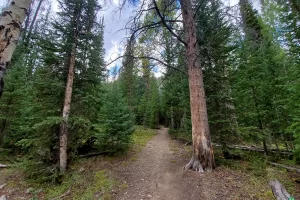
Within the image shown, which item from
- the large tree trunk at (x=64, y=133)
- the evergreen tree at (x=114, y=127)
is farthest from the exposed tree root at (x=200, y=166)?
the large tree trunk at (x=64, y=133)

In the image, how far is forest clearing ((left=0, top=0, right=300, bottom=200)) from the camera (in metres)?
4.93

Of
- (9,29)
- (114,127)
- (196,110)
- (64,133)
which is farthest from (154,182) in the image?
(9,29)

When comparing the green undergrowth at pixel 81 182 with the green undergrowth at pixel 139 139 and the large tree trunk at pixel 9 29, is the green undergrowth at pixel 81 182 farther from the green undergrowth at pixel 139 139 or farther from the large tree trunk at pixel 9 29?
the large tree trunk at pixel 9 29

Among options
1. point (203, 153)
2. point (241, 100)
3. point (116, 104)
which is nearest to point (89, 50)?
point (116, 104)

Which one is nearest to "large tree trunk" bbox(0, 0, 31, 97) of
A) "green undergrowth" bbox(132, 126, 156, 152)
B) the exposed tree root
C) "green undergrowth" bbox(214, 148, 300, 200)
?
the exposed tree root

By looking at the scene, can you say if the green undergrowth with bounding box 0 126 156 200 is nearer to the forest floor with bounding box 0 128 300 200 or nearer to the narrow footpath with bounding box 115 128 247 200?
the forest floor with bounding box 0 128 300 200

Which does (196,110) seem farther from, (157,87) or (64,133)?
(64,133)

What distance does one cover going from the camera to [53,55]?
642cm

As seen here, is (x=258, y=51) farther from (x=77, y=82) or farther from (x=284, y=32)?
(x=77, y=82)

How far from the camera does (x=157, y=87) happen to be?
635 centimetres

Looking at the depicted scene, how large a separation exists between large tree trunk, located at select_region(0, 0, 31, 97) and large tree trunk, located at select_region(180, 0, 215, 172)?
15.0 ft

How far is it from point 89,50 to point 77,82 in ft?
4.81

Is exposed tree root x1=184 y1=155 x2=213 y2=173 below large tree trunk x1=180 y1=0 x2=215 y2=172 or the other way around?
below

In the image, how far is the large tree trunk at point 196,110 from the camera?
499cm
